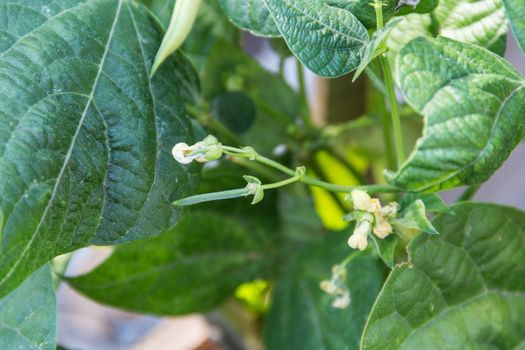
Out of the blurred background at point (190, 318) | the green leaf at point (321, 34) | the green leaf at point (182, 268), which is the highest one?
the green leaf at point (321, 34)

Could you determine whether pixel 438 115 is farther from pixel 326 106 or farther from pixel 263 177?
pixel 326 106

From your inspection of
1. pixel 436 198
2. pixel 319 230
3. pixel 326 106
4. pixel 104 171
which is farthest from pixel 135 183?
pixel 326 106

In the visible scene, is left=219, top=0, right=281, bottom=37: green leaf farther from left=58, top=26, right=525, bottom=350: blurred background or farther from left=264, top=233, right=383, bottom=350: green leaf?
left=58, top=26, right=525, bottom=350: blurred background

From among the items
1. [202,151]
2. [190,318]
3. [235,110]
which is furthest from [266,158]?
[190,318]

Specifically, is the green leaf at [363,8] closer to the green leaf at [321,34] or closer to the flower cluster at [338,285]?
the green leaf at [321,34]

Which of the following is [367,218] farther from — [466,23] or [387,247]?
[466,23]

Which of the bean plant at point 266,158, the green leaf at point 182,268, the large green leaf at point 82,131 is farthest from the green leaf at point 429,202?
the green leaf at point 182,268
